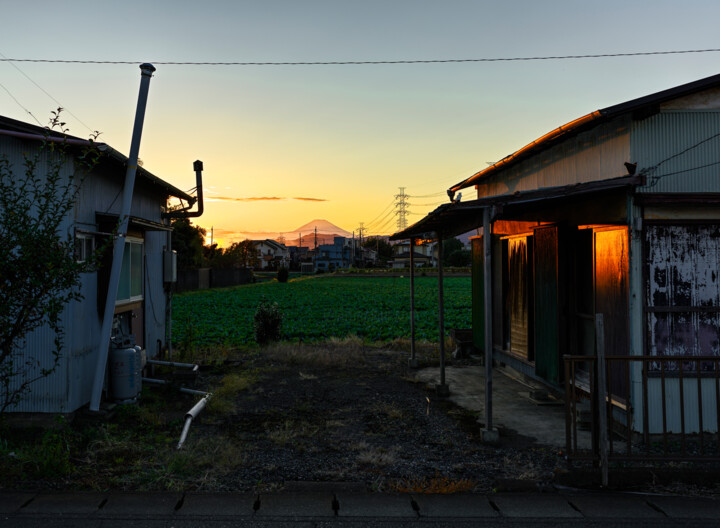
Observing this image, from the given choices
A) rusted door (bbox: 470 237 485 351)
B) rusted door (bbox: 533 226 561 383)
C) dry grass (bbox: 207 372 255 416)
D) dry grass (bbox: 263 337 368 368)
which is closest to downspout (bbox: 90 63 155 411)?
dry grass (bbox: 207 372 255 416)

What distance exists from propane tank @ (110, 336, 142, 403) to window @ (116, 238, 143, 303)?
1220mm

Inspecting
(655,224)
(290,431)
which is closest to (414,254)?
(290,431)

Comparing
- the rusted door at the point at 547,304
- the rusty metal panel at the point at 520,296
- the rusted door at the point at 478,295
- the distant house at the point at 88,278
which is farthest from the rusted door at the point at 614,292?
the distant house at the point at 88,278

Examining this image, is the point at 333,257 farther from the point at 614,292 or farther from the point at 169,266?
the point at 614,292

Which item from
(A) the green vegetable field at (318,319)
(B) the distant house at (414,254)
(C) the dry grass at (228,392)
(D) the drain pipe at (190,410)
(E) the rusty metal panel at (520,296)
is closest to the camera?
(D) the drain pipe at (190,410)

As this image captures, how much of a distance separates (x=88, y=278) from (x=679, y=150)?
7.71 m

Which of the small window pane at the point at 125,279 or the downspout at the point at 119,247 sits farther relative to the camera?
the small window pane at the point at 125,279

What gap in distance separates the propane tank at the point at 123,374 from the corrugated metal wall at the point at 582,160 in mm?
7012

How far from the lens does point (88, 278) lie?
7500mm

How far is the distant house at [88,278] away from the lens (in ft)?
22.6

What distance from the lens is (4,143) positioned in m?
6.92

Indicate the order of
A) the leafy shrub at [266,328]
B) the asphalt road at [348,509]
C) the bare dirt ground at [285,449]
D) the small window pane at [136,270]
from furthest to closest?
the leafy shrub at [266,328], the small window pane at [136,270], the bare dirt ground at [285,449], the asphalt road at [348,509]

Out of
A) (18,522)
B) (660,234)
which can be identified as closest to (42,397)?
(18,522)

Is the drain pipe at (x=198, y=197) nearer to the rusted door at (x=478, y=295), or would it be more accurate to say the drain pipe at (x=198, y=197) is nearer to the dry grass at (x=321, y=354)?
the dry grass at (x=321, y=354)
